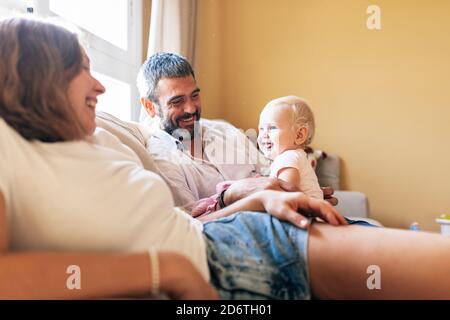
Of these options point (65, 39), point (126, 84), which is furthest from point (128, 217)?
point (126, 84)

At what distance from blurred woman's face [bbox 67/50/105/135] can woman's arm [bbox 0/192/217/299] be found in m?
0.28

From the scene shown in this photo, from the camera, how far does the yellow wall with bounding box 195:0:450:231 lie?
10.6ft

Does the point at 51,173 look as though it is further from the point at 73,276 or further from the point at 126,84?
the point at 126,84

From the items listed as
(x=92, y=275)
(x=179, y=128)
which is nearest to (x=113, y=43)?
(x=179, y=128)

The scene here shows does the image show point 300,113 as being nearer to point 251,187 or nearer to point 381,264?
point 251,187

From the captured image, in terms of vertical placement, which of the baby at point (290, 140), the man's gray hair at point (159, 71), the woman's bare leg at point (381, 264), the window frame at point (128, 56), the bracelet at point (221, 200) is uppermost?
the window frame at point (128, 56)

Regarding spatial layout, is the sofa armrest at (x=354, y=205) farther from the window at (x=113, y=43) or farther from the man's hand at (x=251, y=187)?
the man's hand at (x=251, y=187)

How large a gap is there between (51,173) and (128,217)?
0.53 ft

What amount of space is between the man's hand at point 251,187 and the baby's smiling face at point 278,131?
395 mm

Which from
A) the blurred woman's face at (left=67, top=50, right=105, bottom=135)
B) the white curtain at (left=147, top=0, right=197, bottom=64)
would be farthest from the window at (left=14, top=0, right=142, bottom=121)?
the blurred woman's face at (left=67, top=50, right=105, bottom=135)

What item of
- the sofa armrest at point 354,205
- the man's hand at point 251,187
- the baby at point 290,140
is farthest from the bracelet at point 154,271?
the sofa armrest at point 354,205

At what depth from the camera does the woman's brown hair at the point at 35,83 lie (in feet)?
2.69

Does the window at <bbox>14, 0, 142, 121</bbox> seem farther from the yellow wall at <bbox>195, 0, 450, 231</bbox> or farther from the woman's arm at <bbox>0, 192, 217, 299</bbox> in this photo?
the woman's arm at <bbox>0, 192, 217, 299</bbox>

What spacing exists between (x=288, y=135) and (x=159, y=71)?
26.0 inches
